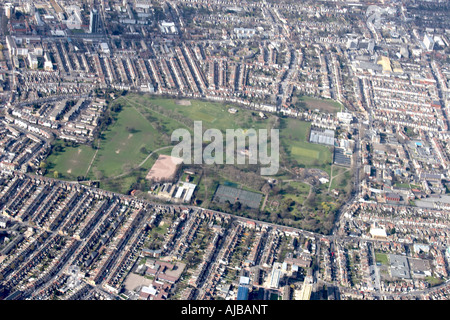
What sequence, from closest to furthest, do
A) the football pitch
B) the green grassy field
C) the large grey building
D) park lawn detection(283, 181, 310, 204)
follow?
Answer: 1. park lawn detection(283, 181, 310, 204)
2. the football pitch
3. the green grassy field
4. the large grey building

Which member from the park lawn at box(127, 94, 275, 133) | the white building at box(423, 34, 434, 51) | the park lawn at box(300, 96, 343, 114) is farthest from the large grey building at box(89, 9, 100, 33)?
the white building at box(423, 34, 434, 51)

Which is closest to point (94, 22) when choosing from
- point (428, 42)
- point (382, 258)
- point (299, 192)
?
point (299, 192)

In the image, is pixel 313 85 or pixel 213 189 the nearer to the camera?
pixel 213 189

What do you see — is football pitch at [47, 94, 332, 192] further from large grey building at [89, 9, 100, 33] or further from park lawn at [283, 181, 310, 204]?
large grey building at [89, 9, 100, 33]

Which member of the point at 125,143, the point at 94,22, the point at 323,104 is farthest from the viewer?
the point at 94,22

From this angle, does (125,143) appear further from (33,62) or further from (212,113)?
(33,62)

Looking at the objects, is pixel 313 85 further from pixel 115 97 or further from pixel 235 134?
pixel 115 97

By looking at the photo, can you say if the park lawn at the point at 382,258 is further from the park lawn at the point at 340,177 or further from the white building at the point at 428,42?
the white building at the point at 428,42

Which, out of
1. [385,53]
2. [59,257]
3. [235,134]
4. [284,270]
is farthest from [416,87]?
[59,257]

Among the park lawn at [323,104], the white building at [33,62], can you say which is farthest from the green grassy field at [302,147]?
the white building at [33,62]
